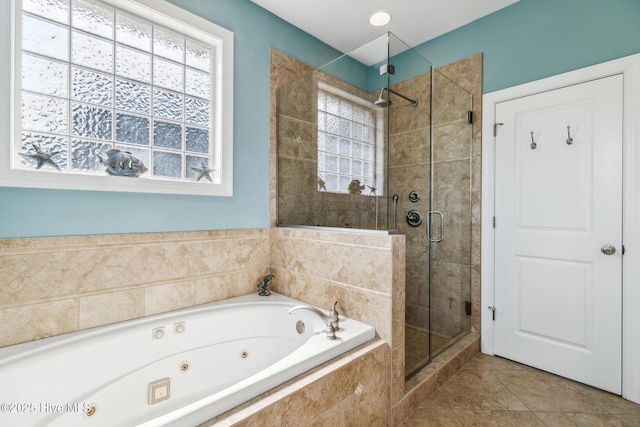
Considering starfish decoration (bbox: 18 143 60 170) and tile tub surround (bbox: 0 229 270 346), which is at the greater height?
starfish decoration (bbox: 18 143 60 170)

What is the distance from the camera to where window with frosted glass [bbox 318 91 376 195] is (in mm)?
2016

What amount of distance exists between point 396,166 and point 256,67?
131cm

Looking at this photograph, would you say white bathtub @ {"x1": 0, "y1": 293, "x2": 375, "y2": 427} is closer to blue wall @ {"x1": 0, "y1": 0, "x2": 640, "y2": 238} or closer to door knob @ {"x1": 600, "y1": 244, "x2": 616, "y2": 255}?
blue wall @ {"x1": 0, "y1": 0, "x2": 640, "y2": 238}

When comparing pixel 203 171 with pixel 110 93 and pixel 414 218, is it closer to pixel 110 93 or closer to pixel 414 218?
pixel 110 93

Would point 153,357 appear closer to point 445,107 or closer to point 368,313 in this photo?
point 368,313

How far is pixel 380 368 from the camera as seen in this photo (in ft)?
4.99

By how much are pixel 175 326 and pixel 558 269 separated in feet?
8.23

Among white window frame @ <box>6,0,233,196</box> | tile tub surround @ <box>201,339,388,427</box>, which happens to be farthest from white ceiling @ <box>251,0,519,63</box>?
tile tub surround @ <box>201,339,388,427</box>

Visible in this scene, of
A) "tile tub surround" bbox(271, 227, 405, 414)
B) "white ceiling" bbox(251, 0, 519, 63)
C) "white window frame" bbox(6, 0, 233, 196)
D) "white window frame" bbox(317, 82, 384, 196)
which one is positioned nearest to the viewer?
"white window frame" bbox(6, 0, 233, 196)

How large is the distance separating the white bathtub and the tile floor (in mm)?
652

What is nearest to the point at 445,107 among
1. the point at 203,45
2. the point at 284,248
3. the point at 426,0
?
the point at 426,0

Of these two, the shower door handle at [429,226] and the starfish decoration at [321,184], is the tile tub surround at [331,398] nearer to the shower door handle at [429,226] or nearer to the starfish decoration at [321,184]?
the shower door handle at [429,226]

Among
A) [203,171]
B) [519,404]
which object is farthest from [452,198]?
[203,171]

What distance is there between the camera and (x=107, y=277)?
5.35ft
